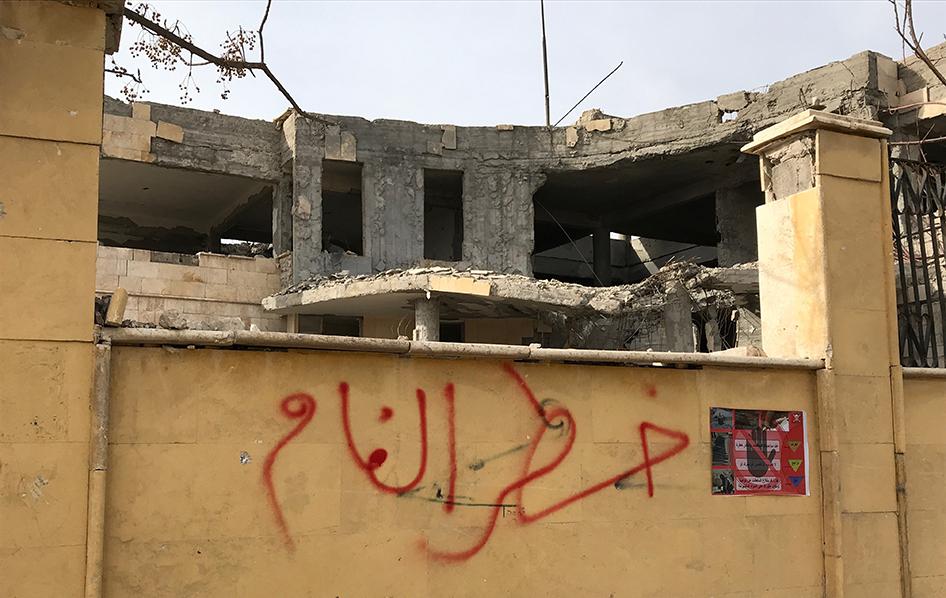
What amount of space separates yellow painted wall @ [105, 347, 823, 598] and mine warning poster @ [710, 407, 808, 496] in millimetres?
87

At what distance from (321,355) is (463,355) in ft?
2.93

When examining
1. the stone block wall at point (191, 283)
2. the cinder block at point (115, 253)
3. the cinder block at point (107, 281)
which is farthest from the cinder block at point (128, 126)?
the cinder block at point (107, 281)

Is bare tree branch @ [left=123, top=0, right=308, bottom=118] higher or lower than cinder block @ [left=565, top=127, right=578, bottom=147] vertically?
lower

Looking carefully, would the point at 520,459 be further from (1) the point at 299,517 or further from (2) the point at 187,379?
(2) the point at 187,379

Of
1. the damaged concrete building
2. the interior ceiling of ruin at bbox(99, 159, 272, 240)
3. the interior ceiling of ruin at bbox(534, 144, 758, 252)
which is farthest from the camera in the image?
the interior ceiling of ruin at bbox(534, 144, 758, 252)

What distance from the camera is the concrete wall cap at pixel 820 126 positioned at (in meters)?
7.35

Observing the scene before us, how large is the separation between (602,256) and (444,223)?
4599 millimetres

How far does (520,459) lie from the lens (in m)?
6.21

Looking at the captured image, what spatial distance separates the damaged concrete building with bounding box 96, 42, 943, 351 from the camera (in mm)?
16203

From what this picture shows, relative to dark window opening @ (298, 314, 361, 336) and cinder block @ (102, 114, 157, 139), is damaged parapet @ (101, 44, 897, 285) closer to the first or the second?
cinder block @ (102, 114, 157, 139)

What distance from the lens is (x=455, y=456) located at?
6023 mm

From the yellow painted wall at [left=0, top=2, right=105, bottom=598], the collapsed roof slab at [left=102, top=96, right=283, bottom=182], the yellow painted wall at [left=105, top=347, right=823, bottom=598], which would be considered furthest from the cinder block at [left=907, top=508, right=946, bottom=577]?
the collapsed roof slab at [left=102, top=96, right=283, bottom=182]

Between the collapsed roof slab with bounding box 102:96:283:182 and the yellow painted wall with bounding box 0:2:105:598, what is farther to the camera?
the collapsed roof slab with bounding box 102:96:283:182

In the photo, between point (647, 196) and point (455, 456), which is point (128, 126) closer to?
A: point (647, 196)
